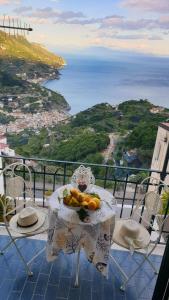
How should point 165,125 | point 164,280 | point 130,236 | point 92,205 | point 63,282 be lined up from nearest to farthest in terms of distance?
point 164,280
point 92,205
point 130,236
point 63,282
point 165,125

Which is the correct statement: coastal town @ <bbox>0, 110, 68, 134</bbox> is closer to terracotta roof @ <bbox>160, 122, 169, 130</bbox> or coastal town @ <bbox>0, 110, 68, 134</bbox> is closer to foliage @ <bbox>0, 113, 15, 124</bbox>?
foliage @ <bbox>0, 113, 15, 124</bbox>

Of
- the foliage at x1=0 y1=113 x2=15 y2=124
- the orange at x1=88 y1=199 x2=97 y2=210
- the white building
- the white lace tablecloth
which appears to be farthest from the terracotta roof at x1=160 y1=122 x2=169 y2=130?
the foliage at x1=0 y1=113 x2=15 y2=124

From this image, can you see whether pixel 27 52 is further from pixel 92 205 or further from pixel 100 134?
pixel 92 205

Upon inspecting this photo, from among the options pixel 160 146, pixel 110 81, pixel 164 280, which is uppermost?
pixel 110 81

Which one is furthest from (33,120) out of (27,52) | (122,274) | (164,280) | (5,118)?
(164,280)

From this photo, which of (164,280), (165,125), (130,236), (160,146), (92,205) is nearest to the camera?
(164,280)

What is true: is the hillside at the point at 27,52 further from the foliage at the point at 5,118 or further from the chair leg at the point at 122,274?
the chair leg at the point at 122,274

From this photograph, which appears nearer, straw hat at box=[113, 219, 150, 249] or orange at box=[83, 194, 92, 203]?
orange at box=[83, 194, 92, 203]
